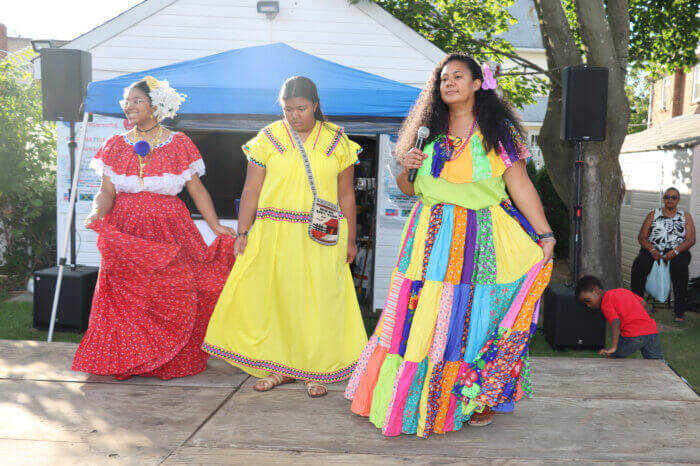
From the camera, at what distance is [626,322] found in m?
4.65

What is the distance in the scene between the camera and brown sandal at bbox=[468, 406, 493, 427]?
3.03 m

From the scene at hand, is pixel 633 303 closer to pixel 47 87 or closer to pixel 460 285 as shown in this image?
pixel 460 285

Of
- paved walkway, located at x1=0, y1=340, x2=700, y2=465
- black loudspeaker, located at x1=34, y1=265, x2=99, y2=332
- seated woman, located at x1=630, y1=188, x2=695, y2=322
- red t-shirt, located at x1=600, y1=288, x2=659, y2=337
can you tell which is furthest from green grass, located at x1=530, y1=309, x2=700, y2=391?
black loudspeaker, located at x1=34, y1=265, x2=99, y2=332

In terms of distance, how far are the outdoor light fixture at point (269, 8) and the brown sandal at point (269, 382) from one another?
5036 mm

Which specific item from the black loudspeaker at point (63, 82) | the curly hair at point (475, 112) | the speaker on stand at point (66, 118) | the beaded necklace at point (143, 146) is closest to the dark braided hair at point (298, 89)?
the curly hair at point (475, 112)

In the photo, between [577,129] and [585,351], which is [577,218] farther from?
[585,351]

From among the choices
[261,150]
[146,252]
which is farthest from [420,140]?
[146,252]

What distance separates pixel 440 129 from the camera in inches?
113

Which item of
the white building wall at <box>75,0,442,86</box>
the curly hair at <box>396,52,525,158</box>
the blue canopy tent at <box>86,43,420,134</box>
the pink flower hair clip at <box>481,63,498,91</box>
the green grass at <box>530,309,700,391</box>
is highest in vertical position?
the white building wall at <box>75,0,442,86</box>

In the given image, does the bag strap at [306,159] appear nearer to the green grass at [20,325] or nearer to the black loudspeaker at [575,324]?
the black loudspeaker at [575,324]

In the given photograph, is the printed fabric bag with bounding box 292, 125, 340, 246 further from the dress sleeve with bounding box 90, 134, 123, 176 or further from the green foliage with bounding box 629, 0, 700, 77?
the green foliage with bounding box 629, 0, 700, 77

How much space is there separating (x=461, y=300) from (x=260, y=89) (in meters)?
3.09

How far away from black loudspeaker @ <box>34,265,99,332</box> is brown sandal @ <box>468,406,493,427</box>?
3.64 m

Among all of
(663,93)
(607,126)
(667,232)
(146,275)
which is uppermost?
(663,93)
